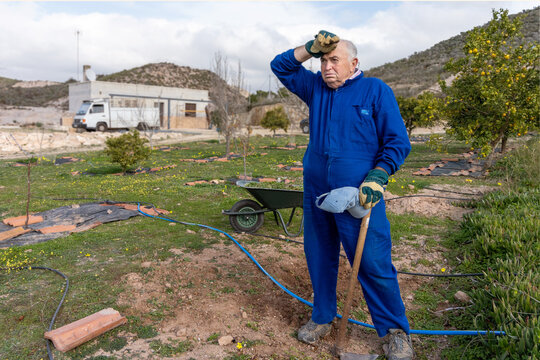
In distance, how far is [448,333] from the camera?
8.08ft

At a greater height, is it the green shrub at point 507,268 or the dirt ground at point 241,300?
the green shrub at point 507,268


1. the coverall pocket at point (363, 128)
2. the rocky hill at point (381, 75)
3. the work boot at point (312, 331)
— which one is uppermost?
the rocky hill at point (381, 75)

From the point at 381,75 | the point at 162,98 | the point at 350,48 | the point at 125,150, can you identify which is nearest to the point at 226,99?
the point at 125,150

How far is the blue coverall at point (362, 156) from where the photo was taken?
7.29 feet

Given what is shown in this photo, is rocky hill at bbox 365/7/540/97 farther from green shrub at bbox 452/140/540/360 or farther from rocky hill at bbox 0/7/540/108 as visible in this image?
green shrub at bbox 452/140/540/360

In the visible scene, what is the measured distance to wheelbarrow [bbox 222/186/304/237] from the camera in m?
4.30

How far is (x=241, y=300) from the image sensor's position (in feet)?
9.74

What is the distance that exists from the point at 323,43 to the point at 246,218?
2876 millimetres

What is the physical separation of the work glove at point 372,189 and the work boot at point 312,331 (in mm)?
940

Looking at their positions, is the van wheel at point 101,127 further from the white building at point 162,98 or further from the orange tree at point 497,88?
the orange tree at point 497,88

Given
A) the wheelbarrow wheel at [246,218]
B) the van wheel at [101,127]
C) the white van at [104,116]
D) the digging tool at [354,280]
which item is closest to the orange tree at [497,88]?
the wheelbarrow wheel at [246,218]

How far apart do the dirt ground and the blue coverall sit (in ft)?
1.45

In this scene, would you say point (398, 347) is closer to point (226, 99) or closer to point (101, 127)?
point (226, 99)

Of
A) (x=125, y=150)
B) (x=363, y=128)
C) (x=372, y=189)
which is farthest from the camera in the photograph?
(x=125, y=150)
